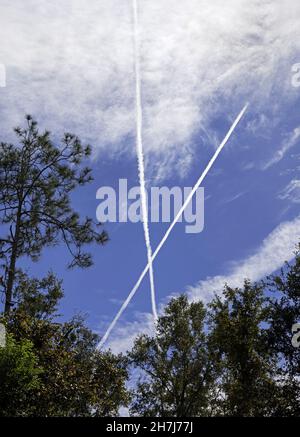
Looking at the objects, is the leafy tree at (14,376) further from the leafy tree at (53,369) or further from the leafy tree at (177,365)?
the leafy tree at (177,365)

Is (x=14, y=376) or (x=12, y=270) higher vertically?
(x=12, y=270)

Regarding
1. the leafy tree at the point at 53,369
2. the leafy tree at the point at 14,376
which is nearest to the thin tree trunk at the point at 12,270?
the leafy tree at the point at 53,369

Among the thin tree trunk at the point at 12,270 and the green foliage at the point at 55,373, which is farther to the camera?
the thin tree trunk at the point at 12,270

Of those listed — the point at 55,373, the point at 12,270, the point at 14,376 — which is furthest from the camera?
the point at 12,270

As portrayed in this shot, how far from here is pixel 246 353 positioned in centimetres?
2909

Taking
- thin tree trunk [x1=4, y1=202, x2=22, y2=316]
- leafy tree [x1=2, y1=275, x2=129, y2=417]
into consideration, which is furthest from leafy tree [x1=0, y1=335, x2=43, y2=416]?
thin tree trunk [x1=4, y1=202, x2=22, y2=316]

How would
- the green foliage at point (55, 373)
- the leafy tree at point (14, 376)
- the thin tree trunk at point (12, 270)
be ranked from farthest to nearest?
1. the thin tree trunk at point (12, 270)
2. the green foliage at point (55, 373)
3. the leafy tree at point (14, 376)

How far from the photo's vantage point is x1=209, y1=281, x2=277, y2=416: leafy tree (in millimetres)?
26922

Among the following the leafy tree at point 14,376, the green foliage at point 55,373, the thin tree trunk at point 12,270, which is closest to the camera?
the leafy tree at point 14,376

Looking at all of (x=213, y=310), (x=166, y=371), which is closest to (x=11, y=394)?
(x=213, y=310)

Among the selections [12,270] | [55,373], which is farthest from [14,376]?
[12,270]

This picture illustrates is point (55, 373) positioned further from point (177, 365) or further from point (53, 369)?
point (177, 365)

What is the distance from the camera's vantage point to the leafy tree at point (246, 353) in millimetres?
26922

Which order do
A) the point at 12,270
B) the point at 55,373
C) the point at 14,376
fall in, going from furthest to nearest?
the point at 12,270
the point at 55,373
the point at 14,376
